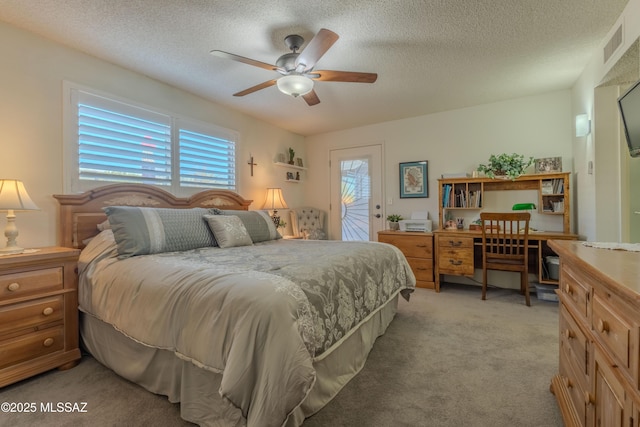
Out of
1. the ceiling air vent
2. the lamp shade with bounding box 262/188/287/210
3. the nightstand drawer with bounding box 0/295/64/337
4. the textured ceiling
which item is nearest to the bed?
the nightstand drawer with bounding box 0/295/64/337

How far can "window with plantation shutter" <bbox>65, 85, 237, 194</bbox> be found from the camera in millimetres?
2465

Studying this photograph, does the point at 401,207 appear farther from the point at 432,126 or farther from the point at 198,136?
the point at 198,136

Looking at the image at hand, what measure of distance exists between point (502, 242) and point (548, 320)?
3.06 feet

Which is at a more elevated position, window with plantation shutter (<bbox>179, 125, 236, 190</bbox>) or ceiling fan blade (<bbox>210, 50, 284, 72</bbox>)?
ceiling fan blade (<bbox>210, 50, 284, 72</bbox>)

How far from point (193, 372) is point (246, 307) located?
1.77ft

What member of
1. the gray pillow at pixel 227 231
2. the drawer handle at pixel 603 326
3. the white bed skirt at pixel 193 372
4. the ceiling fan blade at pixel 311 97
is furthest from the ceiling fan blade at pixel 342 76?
the drawer handle at pixel 603 326

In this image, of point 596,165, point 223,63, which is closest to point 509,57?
point 596,165

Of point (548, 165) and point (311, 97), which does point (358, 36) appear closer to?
point (311, 97)

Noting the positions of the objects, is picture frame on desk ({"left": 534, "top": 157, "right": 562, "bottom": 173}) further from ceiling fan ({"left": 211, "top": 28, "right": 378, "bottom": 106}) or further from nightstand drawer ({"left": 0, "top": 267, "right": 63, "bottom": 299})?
nightstand drawer ({"left": 0, "top": 267, "right": 63, "bottom": 299})

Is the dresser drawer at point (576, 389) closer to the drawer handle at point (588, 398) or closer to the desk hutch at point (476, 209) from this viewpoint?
the drawer handle at point (588, 398)

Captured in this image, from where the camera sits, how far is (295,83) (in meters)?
2.17

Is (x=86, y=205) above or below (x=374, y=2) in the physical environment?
below

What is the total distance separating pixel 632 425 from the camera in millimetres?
731

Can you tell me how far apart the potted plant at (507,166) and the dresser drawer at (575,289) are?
228 centimetres
